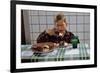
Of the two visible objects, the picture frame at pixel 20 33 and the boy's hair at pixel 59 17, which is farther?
the boy's hair at pixel 59 17

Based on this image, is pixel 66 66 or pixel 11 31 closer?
pixel 11 31

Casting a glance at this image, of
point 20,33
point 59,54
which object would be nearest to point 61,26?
point 59,54

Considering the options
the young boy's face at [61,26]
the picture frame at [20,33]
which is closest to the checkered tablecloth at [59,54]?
the picture frame at [20,33]

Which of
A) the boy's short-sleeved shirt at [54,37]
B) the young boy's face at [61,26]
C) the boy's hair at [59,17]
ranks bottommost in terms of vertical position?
the boy's short-sleeved shirt at [54,37]

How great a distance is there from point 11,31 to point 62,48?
1.36 feet

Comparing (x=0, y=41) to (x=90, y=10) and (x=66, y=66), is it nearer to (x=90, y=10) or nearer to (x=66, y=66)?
(x=66, y=66)

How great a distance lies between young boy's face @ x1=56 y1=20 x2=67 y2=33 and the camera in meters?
1.56

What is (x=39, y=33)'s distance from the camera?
1.51m

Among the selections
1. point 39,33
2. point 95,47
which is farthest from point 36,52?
point 95,47

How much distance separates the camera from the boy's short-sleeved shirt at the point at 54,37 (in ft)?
4.98

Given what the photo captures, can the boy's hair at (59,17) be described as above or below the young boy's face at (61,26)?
above

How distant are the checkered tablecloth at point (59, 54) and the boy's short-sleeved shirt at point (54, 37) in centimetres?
6

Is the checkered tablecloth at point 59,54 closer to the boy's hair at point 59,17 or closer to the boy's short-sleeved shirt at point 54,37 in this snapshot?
the boy's short-sleeved shirt at point 54,37

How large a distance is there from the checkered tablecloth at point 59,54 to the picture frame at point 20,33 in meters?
0.03
